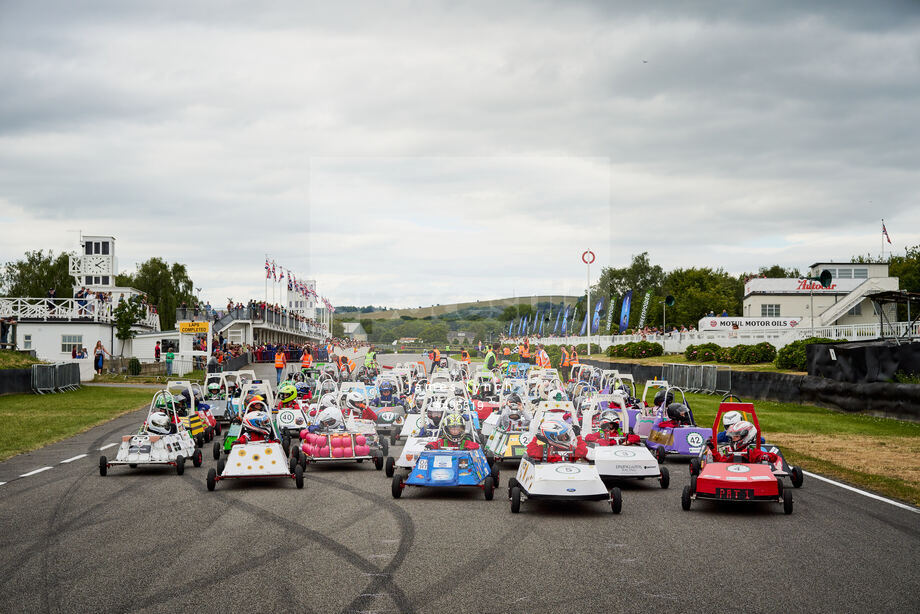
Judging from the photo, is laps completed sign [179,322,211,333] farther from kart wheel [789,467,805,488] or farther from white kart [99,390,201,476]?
kart wheel [789,467,805,488]

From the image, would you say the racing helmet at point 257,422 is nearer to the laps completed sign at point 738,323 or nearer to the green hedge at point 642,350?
the green hedge at point 642,350

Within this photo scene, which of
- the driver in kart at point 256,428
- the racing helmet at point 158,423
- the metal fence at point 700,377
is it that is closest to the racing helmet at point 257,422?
the driver in kart at point 256,428

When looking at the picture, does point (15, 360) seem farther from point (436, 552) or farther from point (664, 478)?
point (436, 552)

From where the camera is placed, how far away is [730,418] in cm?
1291

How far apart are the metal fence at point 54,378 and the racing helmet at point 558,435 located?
30.8 m

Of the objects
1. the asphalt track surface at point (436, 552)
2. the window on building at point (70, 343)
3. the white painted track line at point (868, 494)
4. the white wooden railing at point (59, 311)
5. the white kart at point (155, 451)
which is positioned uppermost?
the white wooden railing at point (59, 311)

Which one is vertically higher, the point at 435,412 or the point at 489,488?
the point at 435,412

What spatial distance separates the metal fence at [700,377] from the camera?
35031 mm

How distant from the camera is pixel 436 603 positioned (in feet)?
24.0

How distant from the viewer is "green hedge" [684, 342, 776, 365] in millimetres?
40719

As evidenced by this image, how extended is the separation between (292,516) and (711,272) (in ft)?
401

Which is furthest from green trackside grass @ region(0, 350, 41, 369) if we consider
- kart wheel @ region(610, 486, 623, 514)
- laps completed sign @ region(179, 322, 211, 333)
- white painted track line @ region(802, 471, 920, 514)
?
white painted track line @ region(802, 471, 920, 514)

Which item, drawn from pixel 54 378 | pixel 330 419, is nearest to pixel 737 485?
pixel 330 419

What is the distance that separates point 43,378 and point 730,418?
110 feet
